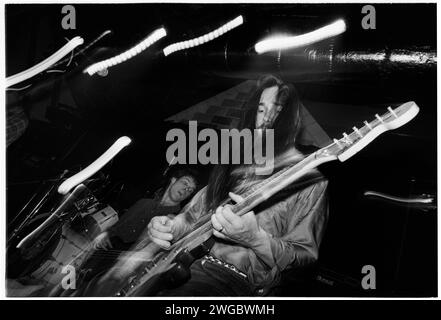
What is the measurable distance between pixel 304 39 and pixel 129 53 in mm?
814

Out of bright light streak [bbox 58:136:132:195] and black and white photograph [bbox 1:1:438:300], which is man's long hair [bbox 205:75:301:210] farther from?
bright light streak [bbox 58:136:132:195]

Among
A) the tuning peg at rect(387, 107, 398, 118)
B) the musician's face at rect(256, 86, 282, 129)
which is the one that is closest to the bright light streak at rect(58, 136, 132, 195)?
the musician's face at rect(256, 86, 282, 129)

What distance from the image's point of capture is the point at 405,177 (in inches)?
90.9

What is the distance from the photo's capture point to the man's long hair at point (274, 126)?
7.63 feet

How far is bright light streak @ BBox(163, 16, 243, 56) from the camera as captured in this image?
2.35m

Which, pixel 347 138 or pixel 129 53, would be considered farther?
pixel 129 53

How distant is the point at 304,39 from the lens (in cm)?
231

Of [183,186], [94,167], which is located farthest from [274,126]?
[94,167]

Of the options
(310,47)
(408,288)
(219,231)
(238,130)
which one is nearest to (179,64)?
(238,130)

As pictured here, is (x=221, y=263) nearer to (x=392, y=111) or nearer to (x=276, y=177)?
(x=276, y=177)

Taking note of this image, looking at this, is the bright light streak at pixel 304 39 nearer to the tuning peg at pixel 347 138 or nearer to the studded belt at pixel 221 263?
the tuning peg at pixel 347 138

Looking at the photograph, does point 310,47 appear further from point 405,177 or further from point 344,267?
point 344,267
